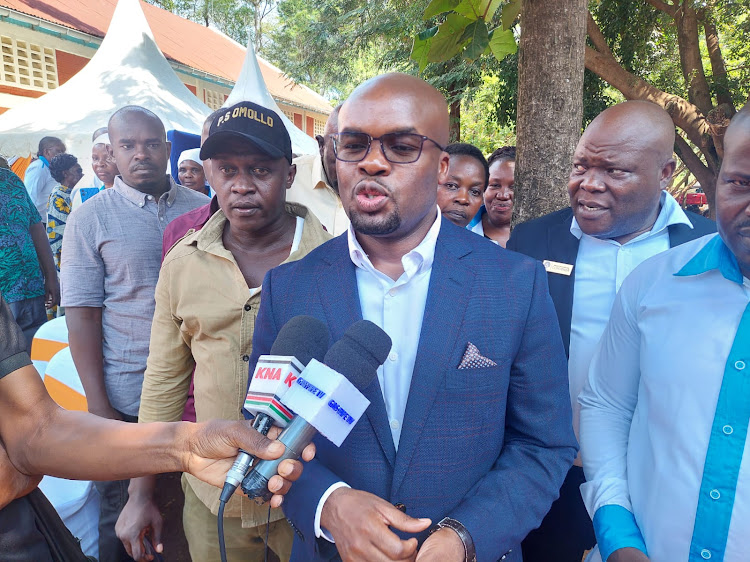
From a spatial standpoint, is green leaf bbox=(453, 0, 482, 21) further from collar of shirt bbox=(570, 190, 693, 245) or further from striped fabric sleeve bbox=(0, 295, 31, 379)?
striped fabric sleeve bbox=(0, 295, 31, 379)

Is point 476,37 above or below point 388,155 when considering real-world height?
above

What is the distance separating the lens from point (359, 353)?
1.38 meters

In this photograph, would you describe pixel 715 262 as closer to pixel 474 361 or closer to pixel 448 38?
pixel 474 361

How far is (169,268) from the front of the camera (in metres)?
2.30

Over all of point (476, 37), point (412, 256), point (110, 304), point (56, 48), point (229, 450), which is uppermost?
point (56, 48)

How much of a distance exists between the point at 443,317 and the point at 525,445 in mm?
495

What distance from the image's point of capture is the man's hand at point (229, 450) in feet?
3.79

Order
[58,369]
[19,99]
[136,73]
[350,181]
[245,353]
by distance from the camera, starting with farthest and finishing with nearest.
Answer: [19,99] → [136,73] → [58,369] → [245,353] → [350,181]

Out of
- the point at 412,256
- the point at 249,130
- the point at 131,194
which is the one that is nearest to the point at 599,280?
the point at 412,256

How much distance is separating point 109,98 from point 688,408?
12.1 m

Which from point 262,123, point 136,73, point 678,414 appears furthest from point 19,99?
point 678,414

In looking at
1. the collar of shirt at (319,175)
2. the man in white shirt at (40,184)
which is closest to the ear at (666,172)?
the collar of shirt at (319,175)

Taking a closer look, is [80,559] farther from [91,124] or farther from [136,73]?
[136,73]

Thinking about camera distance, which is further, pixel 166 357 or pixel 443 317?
pixel 166 357
